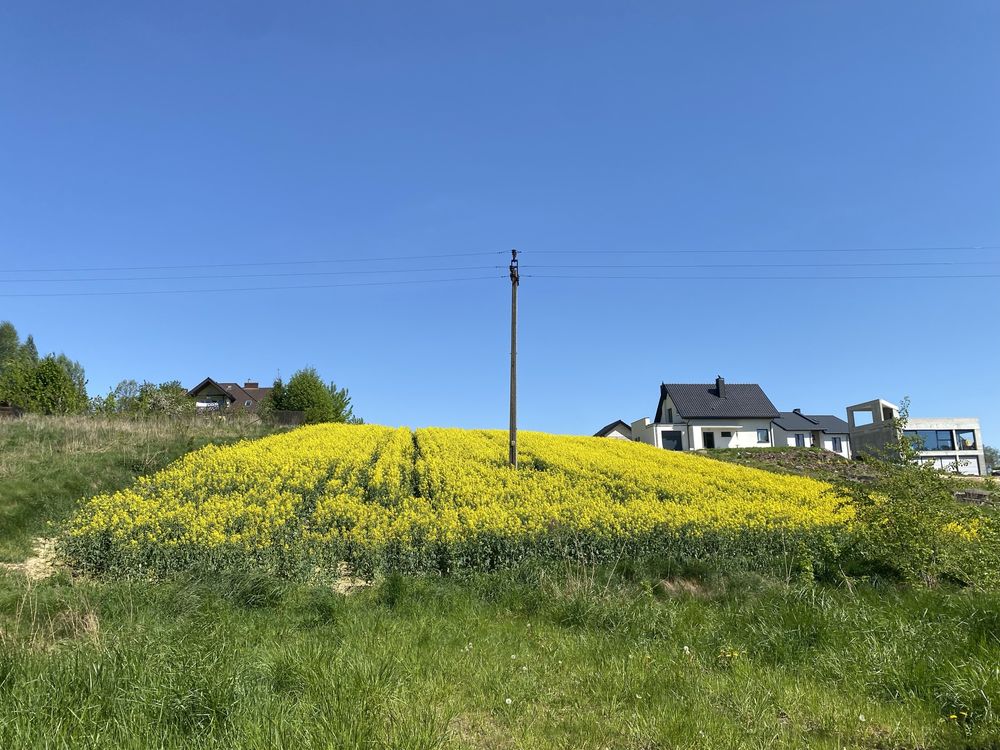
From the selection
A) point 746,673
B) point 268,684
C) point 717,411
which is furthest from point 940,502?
point 717,411

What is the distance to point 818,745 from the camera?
3.59m

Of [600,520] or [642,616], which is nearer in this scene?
[642,616]

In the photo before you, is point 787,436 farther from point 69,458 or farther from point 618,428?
point 69,458

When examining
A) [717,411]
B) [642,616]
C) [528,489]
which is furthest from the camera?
[717,411]

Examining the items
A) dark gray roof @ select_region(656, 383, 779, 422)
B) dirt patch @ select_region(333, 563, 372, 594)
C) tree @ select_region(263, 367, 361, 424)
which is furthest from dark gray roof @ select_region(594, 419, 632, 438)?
dirt patch @ select_region(333, 563, 372, 594)

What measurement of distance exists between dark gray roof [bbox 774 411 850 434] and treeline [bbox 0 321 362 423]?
4404cm

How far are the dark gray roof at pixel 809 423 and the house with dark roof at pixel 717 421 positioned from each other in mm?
5736

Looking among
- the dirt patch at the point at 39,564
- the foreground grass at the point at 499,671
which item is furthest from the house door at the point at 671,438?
the dirt patch at the point at 39,564

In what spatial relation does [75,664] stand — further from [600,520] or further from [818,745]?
[600,520]

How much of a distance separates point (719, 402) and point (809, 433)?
14090mm

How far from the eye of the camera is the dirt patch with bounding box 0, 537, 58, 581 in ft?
31.2

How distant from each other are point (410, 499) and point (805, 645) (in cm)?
870

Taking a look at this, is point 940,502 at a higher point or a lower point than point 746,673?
higher

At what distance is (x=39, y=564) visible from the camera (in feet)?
33.7
